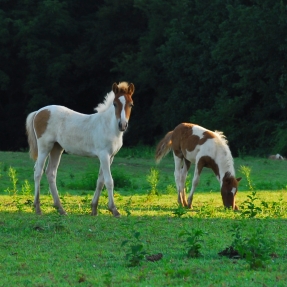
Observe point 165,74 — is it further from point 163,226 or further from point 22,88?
point 163,226

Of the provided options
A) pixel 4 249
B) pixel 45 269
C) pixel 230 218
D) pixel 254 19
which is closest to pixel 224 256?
pixel 45 269

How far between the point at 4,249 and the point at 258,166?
54.3 feet

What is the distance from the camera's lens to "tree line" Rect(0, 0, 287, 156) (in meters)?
35.1

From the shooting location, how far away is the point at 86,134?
1187 centimetres

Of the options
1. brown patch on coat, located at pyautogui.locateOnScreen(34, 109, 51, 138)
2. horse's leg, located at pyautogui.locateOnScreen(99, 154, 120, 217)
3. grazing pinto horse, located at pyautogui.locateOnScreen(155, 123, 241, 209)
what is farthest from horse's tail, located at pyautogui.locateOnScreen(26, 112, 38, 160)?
grazing pinto horse, located at pyautogui.locateOnScreen(155, 123, 241, 209)

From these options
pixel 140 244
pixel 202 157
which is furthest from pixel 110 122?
pixel 140 244

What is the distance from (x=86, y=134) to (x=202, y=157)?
2796 mm

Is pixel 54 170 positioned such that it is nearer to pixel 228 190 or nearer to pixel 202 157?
pixel 202 157

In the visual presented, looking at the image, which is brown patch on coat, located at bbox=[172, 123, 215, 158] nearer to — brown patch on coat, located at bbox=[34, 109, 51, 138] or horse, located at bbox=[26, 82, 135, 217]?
horse, located at bbox=[26, 82, 135, 217]

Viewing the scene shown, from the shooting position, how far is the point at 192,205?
1430 centimetres

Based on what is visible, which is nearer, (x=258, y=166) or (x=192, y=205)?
(x=192, y=205)

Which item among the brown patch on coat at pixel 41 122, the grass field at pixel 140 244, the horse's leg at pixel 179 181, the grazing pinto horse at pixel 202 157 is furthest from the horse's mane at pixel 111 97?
the horse's leg at pixel 179 181

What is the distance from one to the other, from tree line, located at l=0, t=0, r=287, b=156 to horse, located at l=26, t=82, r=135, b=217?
20719 mm

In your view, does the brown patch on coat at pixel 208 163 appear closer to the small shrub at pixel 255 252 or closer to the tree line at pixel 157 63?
the small shrub at pixel 255 252
